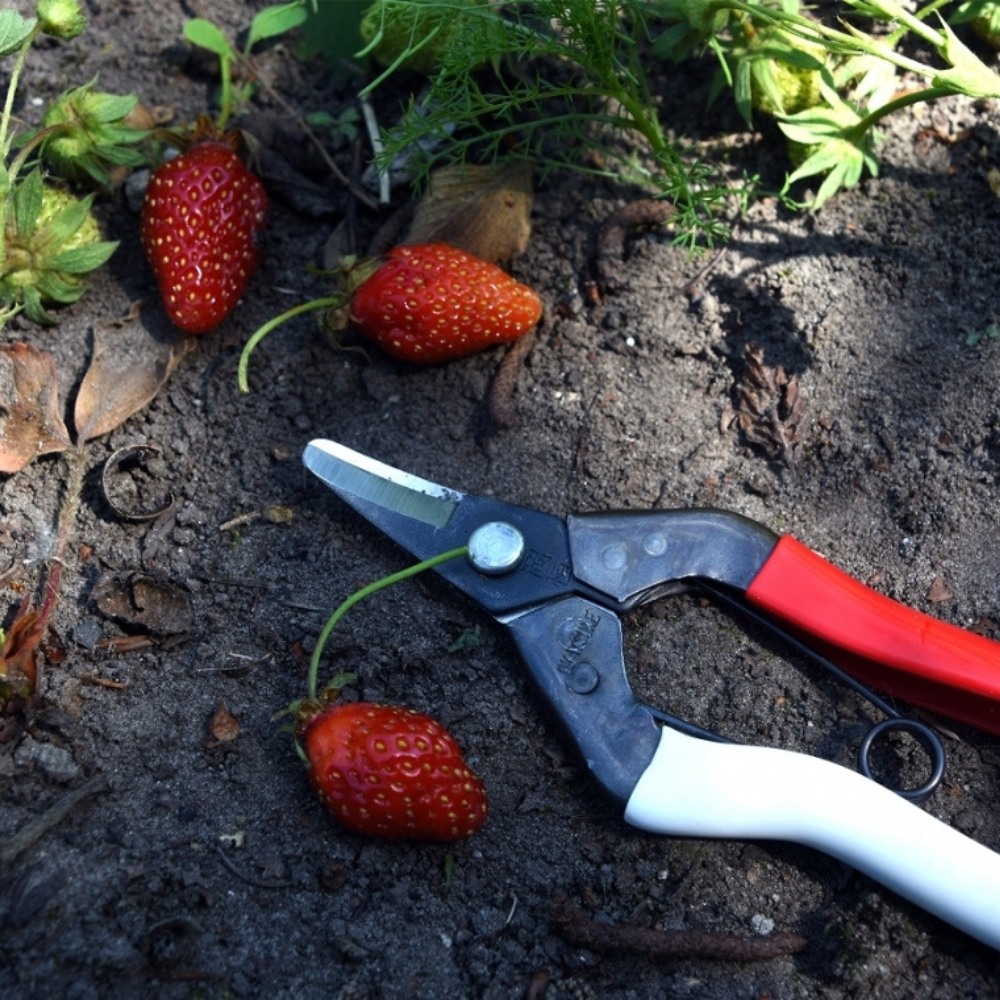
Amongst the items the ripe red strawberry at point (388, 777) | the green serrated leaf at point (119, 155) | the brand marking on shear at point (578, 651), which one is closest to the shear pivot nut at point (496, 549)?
the brand marking on shear at point (578, 651)

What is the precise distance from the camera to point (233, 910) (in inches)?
57.4

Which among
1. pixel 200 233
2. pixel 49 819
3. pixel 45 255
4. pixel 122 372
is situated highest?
pixel 200 233

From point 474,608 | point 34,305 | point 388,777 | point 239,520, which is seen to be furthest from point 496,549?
point 34,305

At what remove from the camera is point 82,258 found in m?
1.89

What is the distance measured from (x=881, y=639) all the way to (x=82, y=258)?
1.54m

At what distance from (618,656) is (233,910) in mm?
668

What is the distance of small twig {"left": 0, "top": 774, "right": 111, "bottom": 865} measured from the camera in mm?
1445

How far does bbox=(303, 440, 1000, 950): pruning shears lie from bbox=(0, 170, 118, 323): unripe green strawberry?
2.17ft

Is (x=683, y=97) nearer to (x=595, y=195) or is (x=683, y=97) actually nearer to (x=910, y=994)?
(x=595, y=195)

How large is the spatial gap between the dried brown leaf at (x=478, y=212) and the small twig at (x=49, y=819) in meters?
1.12

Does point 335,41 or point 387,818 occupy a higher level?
point 335,41

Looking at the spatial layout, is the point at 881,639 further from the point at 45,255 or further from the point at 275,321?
the point at 45,255

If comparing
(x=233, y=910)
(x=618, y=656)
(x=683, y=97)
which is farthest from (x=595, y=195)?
(x=233, y=910)

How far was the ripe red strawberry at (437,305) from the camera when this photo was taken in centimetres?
178
